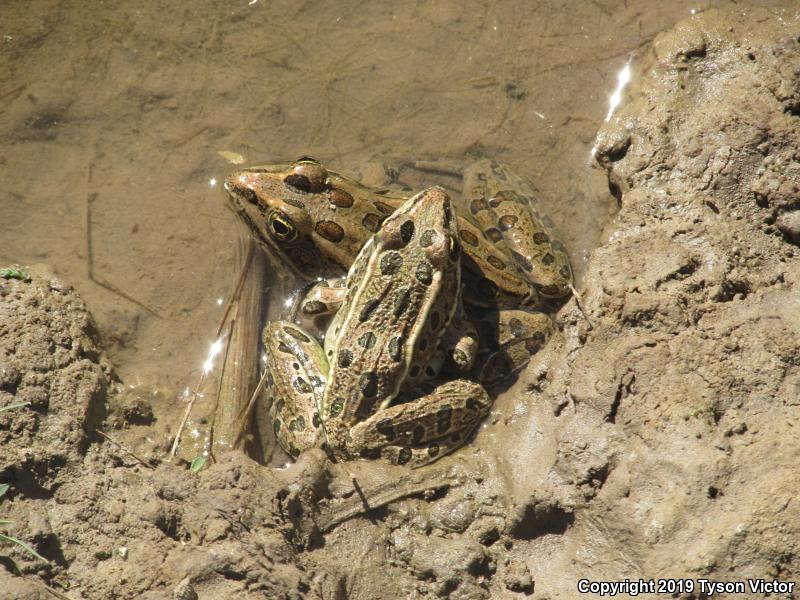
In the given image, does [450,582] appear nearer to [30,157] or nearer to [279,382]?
[279,382]

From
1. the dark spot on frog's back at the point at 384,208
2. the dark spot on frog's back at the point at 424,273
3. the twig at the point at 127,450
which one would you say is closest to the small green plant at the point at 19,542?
the twig at the point at 127,450

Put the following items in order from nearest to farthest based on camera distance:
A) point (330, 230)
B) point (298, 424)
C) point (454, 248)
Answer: point (298, 424) → point (454, 248) → point (330, 230)

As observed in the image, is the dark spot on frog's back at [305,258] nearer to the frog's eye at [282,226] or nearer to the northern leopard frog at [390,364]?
the frog's eye at [282,226]

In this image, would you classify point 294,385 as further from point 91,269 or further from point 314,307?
point 91,269

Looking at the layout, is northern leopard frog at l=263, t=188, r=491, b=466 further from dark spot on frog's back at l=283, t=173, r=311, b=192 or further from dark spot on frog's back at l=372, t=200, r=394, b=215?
dark spot on frog's back at l=283, t=173, r=311, b=192

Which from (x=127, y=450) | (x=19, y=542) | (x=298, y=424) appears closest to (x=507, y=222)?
(x=298, y=424)

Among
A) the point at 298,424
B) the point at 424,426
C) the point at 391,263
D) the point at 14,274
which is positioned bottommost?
the point at 298,424

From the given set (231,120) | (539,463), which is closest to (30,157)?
(231,120)
